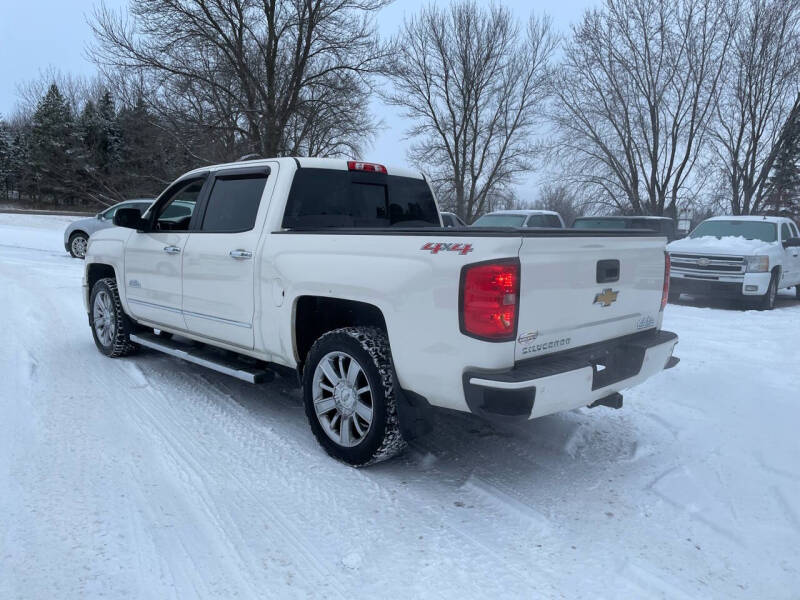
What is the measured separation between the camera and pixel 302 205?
425 cm

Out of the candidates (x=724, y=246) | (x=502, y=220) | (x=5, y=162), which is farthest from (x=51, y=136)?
(x=724, y=246)

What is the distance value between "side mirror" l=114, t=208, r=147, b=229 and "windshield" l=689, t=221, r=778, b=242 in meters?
11.3

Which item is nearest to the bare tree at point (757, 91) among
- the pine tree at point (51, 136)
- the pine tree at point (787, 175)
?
the pine tree at point (787, 175)

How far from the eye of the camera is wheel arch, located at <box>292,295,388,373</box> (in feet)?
12.6

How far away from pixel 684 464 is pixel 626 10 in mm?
26495

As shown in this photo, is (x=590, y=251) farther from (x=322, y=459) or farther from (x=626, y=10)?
(x=626, y=10)

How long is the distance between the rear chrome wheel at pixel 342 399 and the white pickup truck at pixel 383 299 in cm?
1

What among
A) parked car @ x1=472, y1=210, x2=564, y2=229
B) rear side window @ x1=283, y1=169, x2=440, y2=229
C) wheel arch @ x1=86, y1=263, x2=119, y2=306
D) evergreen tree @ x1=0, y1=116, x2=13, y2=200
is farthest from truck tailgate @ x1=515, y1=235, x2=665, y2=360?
evergreen tree @ x1=0, y1=116, x2=13, y2=200

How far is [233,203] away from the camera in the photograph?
15.0 feet

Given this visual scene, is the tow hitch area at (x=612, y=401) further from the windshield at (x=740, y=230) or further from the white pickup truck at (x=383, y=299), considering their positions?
the windshield at (x=740, y=230)

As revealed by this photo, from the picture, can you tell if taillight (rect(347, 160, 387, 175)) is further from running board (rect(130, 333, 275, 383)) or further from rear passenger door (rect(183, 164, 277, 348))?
running board (rect(130, 333, 275, 383))

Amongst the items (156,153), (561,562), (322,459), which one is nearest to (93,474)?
(322,459)

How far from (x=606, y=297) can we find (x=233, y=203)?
2.83 m

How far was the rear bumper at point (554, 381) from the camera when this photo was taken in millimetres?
2822
